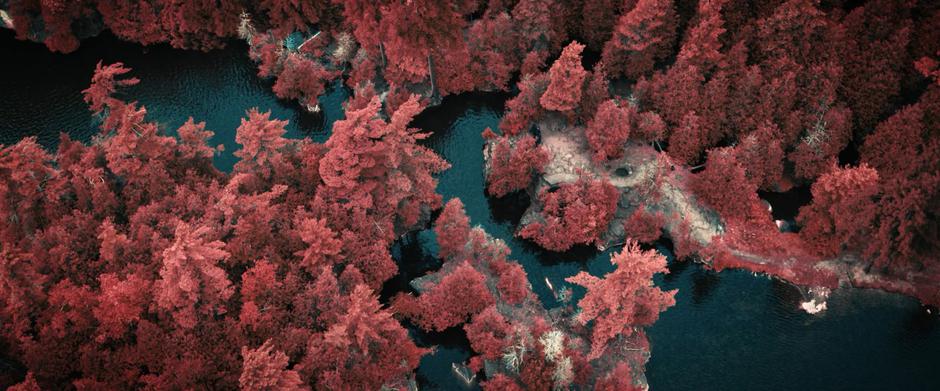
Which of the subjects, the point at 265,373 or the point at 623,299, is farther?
the point at 623,299

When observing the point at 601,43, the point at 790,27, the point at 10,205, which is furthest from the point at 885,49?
the point at 10,205

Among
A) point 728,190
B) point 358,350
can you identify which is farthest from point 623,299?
point 358,350

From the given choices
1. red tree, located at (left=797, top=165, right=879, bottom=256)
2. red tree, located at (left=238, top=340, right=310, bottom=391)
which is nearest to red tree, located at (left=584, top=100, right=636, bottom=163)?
red tree, located at (left=797, top=165, right=879, bottom=256)

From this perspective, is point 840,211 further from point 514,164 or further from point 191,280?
point 191,280

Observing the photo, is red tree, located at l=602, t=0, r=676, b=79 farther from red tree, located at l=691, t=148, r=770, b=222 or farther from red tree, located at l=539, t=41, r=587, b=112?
red tree, located at l=691, t=148, r=770, b=222

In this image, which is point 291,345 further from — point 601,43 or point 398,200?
point 601,43

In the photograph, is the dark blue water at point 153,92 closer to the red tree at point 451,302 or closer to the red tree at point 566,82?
the red tree at point 566,82
